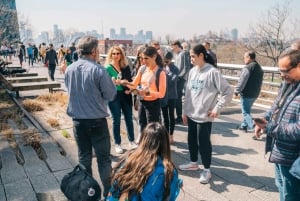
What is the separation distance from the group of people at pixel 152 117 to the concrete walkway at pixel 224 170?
220 mm

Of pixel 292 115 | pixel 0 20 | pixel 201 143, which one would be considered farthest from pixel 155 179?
pixel 0 20

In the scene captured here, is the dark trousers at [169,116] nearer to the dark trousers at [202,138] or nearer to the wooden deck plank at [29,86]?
the dark trousers at [202,138]

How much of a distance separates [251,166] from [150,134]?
275 centimetres

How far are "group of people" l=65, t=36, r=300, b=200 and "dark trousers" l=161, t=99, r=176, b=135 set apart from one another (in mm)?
Result: 18

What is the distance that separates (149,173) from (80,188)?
3.09 feet

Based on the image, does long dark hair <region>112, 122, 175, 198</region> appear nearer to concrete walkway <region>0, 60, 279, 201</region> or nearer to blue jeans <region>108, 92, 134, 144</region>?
concrete walkway <region>0, 60, 279, 201</region>

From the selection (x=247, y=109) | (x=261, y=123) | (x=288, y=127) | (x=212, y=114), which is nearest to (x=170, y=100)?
(x=247, y=109)

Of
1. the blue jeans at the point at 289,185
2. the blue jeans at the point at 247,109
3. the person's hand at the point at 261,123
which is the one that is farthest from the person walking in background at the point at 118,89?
the blue jeans at the point at 289,185

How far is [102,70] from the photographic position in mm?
2900

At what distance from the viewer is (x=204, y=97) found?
3.52 meters

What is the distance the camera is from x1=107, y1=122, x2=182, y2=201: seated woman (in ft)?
6.54

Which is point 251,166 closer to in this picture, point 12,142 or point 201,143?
point 201,143

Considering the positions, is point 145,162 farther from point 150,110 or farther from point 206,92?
point 150,110

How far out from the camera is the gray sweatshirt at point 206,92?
135 inches
